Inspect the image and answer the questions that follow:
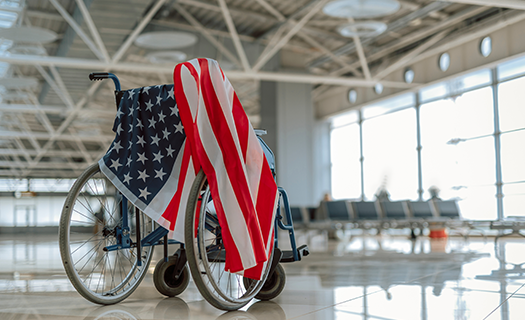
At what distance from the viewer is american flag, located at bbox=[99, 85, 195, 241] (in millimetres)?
3123

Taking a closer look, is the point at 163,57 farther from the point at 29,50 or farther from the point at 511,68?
the point at 511,68

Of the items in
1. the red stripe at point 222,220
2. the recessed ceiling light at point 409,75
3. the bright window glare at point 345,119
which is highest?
the recessed ceiling light at point 409,75

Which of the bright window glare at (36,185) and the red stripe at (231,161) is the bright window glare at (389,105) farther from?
the red stripe at (231,161)

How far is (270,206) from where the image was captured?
10.0 feet

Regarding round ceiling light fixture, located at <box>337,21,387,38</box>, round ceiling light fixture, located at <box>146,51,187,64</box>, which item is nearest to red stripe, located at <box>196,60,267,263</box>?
round ceiling light fixture, located at <box>337,21,387,38</box>

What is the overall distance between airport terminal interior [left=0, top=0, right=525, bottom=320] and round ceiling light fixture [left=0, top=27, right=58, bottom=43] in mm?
53

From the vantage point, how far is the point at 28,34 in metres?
11.2

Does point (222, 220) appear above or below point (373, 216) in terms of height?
above

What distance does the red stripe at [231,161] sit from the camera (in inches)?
114

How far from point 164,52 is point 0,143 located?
1806 cm

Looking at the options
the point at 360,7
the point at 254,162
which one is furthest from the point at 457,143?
the point at 254,162

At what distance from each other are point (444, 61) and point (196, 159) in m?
16.0

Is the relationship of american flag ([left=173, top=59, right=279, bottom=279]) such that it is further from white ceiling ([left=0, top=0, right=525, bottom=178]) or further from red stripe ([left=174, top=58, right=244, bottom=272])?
white ceiling ([left=0, top=0, right=525, bottom=178])

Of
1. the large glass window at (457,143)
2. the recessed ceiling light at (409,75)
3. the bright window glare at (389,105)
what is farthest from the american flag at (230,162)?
the bright window glare at (389,105)
